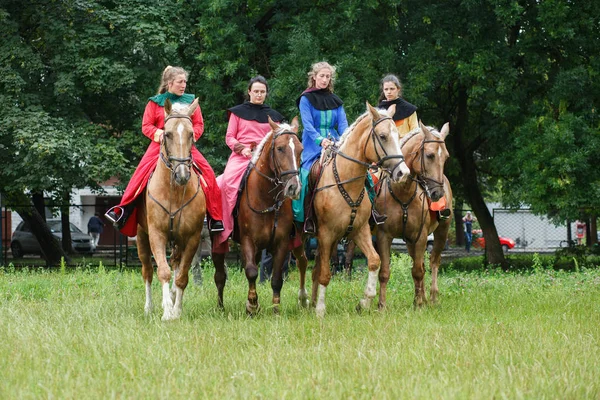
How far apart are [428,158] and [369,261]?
1532 mm

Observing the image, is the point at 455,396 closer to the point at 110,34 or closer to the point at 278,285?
the point at 278,285

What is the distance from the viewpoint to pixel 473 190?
24.6 m

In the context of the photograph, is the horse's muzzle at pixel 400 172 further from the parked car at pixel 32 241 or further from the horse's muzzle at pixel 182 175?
the parked car at pixel 32 241

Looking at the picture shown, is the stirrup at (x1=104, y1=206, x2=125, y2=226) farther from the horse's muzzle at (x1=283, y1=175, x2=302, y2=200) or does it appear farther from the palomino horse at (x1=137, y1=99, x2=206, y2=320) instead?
the horse's muzzle at (x1=283, y1=175, x2=302, y2=200)

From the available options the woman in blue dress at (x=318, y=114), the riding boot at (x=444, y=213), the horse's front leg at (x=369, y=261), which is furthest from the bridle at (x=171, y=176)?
the riding boot at (x=444, y=213)

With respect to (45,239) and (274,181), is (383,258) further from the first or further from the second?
(45,239)

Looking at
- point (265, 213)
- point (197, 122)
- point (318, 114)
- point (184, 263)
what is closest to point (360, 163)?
point (265, 213)

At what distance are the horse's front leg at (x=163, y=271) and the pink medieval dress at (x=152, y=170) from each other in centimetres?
72

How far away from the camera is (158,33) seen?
789 inches

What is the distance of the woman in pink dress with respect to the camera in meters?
9.87

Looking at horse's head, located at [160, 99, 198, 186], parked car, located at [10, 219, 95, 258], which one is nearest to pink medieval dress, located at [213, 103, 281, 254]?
horse's head, located at [160, 99, 198, 186]

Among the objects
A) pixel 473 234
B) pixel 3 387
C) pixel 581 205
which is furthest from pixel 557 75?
pixel 473 234

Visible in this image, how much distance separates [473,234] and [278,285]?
120ft

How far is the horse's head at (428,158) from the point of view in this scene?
982cm
